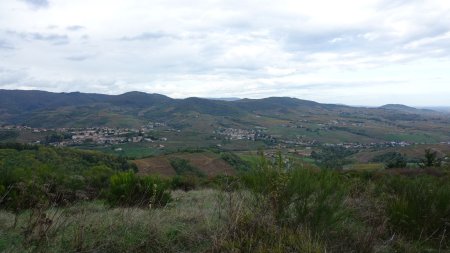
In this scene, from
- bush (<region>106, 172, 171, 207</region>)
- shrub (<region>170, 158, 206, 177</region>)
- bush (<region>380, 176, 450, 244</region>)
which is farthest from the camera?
shrub (<region>170, 158, 206, 177</region>)

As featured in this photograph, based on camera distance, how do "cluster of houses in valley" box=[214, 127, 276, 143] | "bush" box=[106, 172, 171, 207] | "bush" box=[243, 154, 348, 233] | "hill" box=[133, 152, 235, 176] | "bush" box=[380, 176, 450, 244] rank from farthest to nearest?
"cluster of houses in valley" box=[214, 127, 276, 143], "hill" box=[133, 152, 235, 176], "bush" box=[106, 172, 171, 207], "bush" box=[380, 176, 450, 244], "bush" box=[243, 154, 348, 233]

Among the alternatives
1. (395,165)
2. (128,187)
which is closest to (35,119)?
(395,165)

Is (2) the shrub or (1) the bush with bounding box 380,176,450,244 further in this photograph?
(2) the shrub

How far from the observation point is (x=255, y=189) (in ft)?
16.5

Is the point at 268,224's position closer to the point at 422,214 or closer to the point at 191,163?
the point at 422,214

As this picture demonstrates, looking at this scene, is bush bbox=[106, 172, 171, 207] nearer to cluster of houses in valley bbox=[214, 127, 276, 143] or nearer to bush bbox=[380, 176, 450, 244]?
bush bbox=[380, 176, 450, 244]

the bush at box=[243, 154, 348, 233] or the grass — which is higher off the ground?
the bush at box=[243, 154, 348, 233]

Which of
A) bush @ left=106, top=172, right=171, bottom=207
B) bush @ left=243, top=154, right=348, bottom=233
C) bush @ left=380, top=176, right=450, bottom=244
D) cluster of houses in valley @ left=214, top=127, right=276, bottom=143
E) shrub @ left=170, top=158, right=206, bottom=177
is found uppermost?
bush @ left=243, top=154, right=348, bottom=233

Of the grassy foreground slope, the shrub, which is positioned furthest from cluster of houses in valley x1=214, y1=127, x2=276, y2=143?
the grassy foreground slope

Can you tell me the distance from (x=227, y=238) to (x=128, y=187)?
4.82m

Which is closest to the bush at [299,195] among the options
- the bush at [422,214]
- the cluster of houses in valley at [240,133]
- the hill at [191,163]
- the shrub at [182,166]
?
the bush at [422,214]

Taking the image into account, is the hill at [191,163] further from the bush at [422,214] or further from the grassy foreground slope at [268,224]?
the grassy foreground slope at [268,224]

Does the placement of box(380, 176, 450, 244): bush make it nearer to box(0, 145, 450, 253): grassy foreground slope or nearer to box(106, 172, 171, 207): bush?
box(0, 145, 450, 253): grassy foreground slope

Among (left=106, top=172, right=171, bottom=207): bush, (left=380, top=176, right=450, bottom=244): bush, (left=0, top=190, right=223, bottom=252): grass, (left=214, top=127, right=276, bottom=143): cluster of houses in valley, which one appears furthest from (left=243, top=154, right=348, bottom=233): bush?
(left=214, top=127, right=276, bottom=143): cluster of houses in valley
